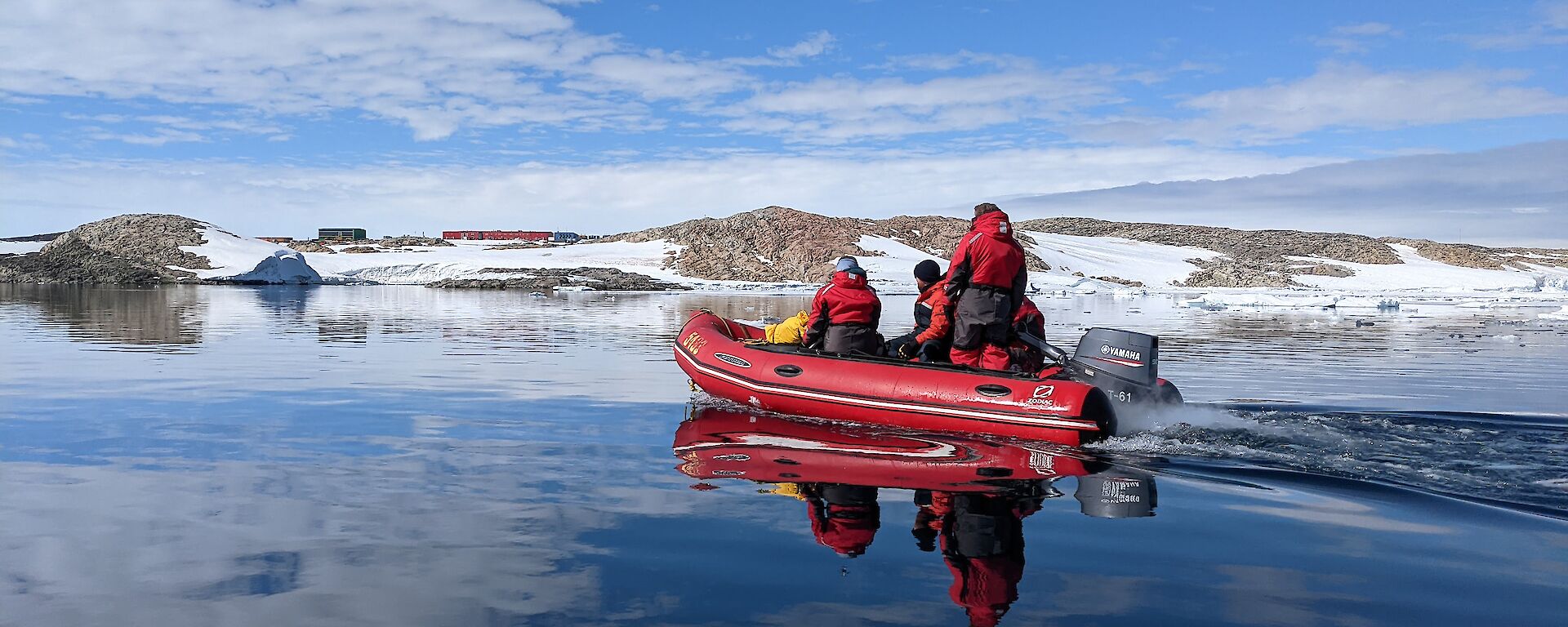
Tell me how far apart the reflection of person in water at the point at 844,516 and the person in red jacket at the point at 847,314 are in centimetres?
387

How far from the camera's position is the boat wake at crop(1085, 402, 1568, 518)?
6.41 m

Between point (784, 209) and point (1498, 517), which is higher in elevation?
point (784, 209)

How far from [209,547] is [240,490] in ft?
4.49

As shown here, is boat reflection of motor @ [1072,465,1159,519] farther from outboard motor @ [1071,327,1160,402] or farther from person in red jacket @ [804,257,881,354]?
person in red jacket @ [804,257,881,354]

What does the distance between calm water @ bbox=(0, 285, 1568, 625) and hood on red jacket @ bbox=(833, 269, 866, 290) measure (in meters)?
1.59

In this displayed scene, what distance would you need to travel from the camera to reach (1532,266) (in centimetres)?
7669

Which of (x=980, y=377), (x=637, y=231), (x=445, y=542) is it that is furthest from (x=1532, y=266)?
(x=445, y=542)

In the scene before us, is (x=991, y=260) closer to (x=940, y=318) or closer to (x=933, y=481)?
(x=940, y=318)

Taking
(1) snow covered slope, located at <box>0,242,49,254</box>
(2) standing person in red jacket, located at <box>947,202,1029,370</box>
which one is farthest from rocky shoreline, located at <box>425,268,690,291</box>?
(2) standing person in red jacket, located at <box>947,202,1029,370</box>

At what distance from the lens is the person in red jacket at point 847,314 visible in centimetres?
1033

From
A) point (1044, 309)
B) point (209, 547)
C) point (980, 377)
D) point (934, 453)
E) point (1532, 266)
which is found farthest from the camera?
point (1532, 266)

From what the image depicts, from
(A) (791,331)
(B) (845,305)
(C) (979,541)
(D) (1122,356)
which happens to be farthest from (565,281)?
(C) (979,541)

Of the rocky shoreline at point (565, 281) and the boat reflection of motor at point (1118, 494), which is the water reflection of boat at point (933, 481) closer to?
the boat reflection of motor at point (1118, 494)

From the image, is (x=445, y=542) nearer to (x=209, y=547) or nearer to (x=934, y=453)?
(x=209, y=547)
